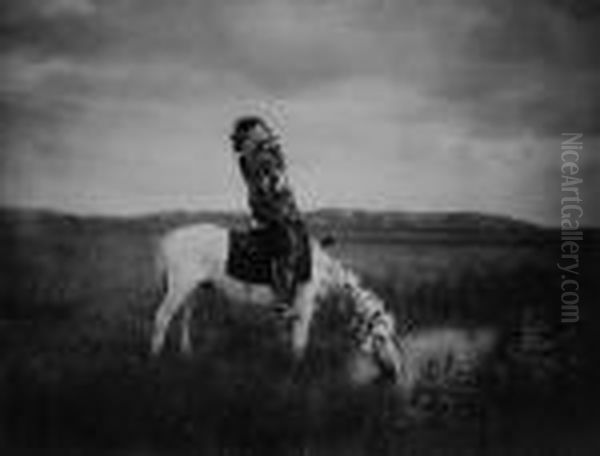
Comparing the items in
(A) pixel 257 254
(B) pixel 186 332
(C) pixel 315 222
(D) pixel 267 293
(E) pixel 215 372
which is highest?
(C) pixel 315 222

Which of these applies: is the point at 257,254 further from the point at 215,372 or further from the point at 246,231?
the point at 215,372

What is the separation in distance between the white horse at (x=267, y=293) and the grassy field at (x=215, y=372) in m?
0.04

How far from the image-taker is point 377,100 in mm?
3574

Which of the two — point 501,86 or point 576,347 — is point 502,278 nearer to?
point 576,347

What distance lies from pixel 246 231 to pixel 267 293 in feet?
0.80

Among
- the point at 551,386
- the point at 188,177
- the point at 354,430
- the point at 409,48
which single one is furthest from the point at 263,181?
the point at 551,386

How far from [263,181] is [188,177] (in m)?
0.29

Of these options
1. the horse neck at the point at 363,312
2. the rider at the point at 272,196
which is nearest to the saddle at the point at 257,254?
the rider at the point at 272,196

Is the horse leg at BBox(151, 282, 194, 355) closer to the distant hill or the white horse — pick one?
the white horse

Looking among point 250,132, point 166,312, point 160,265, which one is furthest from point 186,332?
point 250,132

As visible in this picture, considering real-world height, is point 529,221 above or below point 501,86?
below

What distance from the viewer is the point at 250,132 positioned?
3.52 meters

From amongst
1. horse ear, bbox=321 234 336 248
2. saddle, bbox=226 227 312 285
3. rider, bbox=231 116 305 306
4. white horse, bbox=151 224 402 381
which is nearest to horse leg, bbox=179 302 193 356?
white horse, bbox=151 224 402 381

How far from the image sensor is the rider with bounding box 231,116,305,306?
3521 mm
